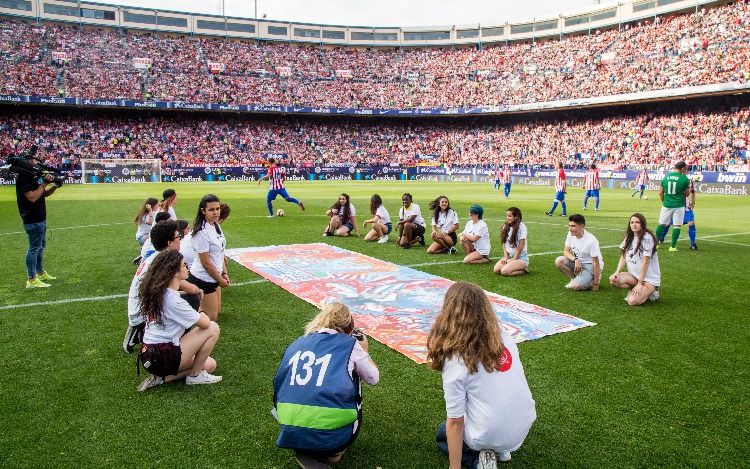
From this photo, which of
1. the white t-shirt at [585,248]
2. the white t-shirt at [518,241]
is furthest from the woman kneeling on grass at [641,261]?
the white t-shirt at [518,241]

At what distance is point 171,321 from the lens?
4.93m

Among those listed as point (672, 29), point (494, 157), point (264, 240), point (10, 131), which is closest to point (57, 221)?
point (264, 240)

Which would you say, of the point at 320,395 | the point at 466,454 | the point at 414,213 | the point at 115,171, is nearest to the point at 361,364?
the point at 320,395

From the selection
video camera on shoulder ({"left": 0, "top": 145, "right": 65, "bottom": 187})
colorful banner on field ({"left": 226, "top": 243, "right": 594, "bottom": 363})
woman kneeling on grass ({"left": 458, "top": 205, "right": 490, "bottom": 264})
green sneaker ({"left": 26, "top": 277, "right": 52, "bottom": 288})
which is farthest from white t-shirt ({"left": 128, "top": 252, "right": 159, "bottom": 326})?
woman kneeling on grass ({"left": 458, "top": 205, "right": 490, "bottom": 264})

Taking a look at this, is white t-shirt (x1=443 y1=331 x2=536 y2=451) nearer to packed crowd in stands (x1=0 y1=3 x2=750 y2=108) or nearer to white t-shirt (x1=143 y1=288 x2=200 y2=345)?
white t-shirt (x1=143 y1=288 x2=200 y2=345)

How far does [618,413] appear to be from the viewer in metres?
4.72

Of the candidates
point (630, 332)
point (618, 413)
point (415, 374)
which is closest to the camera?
point (618, 413)

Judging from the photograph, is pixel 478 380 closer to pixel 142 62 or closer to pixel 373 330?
pixel 373 330

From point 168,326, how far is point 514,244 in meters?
7.06

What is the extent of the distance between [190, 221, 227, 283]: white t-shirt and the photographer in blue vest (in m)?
3.75

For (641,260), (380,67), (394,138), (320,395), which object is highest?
(380,67)

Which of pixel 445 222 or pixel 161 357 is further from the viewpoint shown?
pixel 445 222

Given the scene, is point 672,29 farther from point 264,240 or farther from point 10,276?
point 10,276

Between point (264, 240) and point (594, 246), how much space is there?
858 cm
